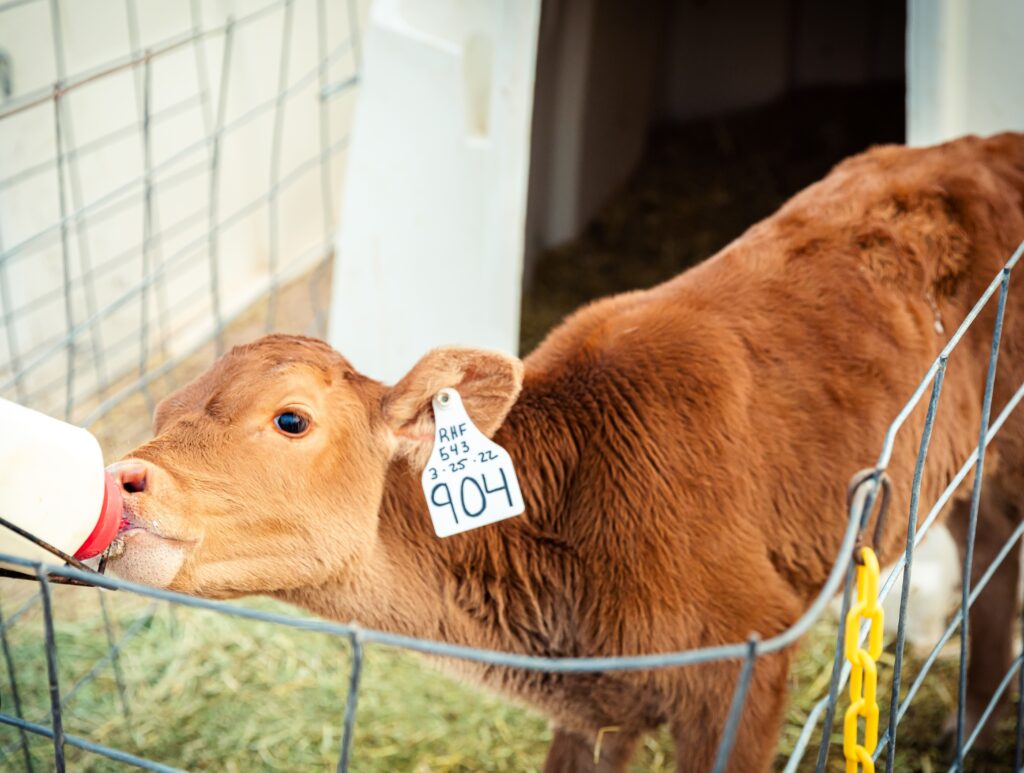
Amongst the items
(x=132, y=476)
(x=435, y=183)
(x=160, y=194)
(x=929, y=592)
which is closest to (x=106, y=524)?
(x=132, y=476)

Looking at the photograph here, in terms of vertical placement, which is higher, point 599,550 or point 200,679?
point 599,550

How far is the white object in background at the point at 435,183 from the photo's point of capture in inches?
173

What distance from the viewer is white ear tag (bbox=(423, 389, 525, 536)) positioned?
9.03 ft

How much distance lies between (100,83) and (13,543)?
179 inches

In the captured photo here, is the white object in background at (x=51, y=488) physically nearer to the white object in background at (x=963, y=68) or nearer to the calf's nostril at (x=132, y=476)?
the calf's nostril at (x=132, y=476)

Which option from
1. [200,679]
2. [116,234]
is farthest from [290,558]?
[116,234]

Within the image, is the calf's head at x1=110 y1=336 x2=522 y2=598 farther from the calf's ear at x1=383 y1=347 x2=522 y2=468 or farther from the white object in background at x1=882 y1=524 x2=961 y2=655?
the white object in background at x1=882 y1=524 x2=961 y2=655

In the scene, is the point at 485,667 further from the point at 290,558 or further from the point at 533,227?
the point at 533,227

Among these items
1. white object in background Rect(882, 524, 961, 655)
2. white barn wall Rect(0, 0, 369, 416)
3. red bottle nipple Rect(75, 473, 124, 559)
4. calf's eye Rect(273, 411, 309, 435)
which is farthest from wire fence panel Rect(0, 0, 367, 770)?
white object in background Rect(882, 524, 961, 655)

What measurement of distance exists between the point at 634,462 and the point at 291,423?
2.84ft

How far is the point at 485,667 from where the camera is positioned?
297 centimetres

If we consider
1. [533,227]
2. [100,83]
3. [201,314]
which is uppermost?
[100,83]

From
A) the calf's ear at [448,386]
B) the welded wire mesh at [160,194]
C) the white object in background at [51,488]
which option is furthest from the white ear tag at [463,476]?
the welded wire mesh at [160,194]

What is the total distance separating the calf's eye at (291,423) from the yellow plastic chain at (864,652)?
133 centimetres
